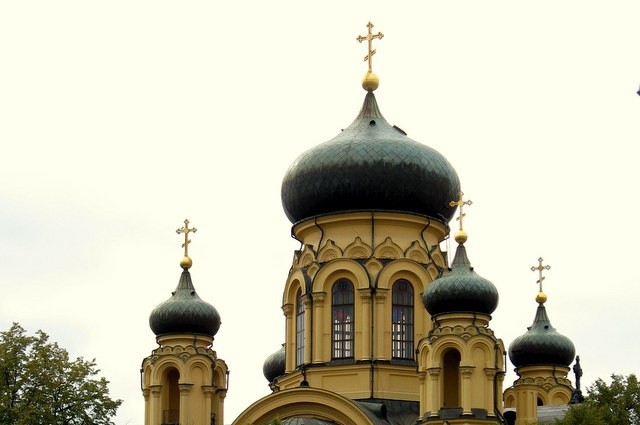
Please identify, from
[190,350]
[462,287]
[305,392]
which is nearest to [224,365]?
[190,350]

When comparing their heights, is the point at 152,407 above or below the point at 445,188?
below

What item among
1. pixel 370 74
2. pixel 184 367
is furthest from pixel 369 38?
pixel 184 367

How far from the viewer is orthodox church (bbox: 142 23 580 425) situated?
126 ft

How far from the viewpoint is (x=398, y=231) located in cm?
4003

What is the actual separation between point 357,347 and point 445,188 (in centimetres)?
430

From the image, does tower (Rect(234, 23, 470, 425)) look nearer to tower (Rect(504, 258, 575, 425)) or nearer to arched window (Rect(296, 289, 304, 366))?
arched window (Rect(296, 289, 304, 366))

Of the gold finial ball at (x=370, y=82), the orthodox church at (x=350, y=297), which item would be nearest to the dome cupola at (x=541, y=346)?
the orthodox church at (x=350, y=297)

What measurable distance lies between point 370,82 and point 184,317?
22.8 ft

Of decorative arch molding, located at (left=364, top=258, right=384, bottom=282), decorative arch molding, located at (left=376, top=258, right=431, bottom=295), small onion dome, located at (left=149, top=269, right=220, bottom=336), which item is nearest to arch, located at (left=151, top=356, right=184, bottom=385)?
small onion dome, located at (left=149, top=269, right=220, bottom=336)

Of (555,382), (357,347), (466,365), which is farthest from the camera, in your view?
(555,382)

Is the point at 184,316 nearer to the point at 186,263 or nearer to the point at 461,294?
the point at 186,263

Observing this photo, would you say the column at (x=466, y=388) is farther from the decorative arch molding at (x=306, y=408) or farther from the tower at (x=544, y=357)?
the tower at (x=544, y=357)

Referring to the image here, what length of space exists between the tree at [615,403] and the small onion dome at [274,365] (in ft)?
37.3

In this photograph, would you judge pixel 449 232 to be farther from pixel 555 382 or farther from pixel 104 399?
pixel 104 399
